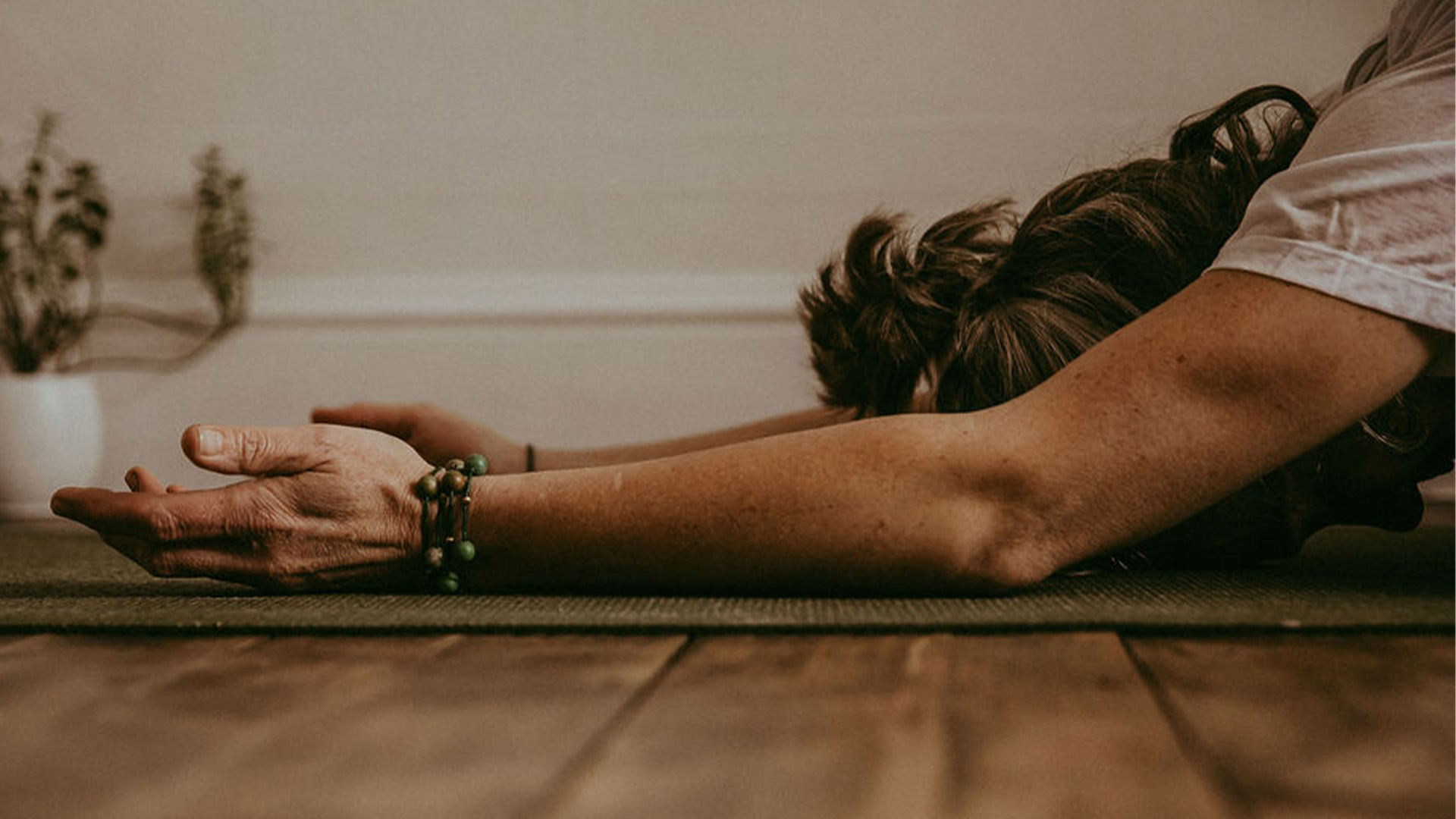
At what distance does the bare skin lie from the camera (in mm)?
709

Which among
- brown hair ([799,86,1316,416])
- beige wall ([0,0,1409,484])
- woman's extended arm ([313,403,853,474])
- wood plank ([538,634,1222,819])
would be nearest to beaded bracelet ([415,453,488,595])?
wood plank ([538,634,1222,819])

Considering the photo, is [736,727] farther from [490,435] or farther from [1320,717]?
[490,435]

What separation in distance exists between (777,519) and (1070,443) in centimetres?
21

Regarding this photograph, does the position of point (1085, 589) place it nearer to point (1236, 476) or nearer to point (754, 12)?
point (1236, 476)

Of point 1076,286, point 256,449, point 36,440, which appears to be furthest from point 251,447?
point 36,440

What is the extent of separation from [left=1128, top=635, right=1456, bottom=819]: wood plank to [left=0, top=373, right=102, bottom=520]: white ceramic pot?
6.45ft

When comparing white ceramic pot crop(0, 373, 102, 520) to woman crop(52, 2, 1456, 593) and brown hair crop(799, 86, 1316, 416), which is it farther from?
brown hair crop(799, 86, 1316, 416)

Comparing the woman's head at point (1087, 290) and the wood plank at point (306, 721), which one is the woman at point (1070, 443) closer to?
the woman's head at point (1087, 290)

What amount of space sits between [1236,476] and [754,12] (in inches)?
64.5

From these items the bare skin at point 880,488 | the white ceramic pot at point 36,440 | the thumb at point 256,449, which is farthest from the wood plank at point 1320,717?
the white ceramic pot at point 36,440

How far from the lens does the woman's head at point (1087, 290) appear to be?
93 cm

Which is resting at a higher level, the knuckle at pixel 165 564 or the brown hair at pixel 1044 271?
the brown hair at pixel 1044 271

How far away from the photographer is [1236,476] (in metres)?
0.74

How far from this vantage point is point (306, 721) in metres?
0.53
